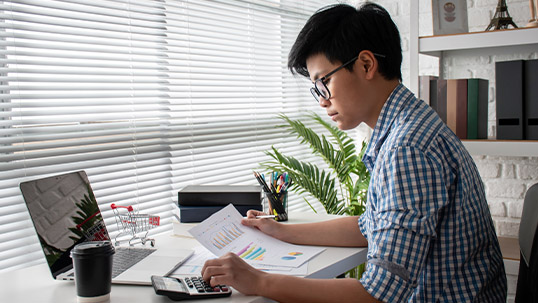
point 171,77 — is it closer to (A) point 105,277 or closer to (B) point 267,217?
(B) point 267,217

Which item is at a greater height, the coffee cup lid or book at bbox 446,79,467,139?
book at bbox 446,79,467,139

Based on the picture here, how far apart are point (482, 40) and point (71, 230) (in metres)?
1.83

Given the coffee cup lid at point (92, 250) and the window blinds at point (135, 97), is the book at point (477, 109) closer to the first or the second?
the window blinds at point (135, 97)

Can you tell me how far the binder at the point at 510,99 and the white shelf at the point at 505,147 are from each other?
4cm

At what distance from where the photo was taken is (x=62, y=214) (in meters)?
1.32

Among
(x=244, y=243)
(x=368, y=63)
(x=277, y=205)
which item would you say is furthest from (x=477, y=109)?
(x=244, y=243)

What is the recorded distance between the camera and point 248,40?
2648 millimetres

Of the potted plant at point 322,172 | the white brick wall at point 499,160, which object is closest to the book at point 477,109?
the white brick wall at point 499,160

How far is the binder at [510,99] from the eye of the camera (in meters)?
2.17

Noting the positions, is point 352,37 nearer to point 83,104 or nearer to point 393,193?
point 393,193

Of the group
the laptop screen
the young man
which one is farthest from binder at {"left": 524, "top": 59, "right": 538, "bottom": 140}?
the laptop screen

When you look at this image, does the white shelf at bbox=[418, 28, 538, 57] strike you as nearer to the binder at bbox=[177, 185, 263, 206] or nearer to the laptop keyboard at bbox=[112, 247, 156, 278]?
the binder at bbox=[177, 185, 263, 206]

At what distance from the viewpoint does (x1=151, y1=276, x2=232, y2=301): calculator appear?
1.11 meters

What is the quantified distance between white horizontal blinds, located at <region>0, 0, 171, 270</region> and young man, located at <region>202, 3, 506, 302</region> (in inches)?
32.1
